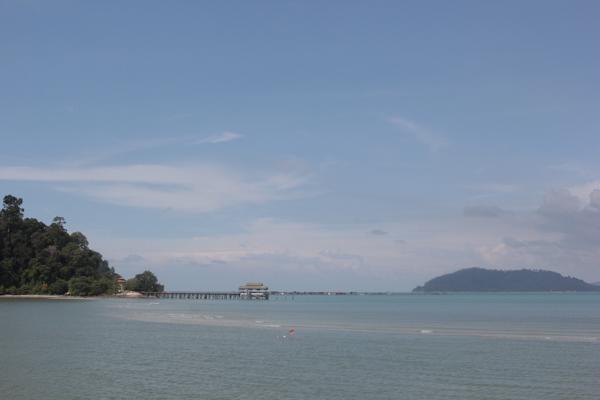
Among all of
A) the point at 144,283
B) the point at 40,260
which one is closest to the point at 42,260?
the point at 40,260

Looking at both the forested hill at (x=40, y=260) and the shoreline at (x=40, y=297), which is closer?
the shoreline at (x=40, y=297)

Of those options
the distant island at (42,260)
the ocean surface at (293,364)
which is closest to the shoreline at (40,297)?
the distant island at (42,260)

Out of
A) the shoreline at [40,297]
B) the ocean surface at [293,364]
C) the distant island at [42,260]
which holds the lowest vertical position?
the ocean surface at [293,364]

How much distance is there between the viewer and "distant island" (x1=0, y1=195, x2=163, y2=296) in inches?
6216

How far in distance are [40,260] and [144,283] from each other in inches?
1500

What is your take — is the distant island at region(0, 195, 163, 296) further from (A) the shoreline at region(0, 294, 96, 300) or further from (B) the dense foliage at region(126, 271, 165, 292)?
(B) the dense foliage at region(126, 271, 165, 292)

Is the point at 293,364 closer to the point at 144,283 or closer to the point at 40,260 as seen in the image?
the point at 40,260

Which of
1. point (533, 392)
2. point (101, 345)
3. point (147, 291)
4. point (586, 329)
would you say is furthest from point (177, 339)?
point (147, 291)

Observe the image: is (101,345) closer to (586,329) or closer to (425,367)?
(425,367)

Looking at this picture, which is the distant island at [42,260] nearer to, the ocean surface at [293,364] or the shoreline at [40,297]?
the shoreline at [40,297]

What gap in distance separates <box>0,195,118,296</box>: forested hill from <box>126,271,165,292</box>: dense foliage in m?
19.2

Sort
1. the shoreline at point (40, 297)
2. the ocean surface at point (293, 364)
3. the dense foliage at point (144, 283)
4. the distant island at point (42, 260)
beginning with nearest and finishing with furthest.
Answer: the ocean surface at point (293, 364)
the shoreline at point (40, 297)
the distant island at point (42, 260)
the dense foliage at point (144, 283)

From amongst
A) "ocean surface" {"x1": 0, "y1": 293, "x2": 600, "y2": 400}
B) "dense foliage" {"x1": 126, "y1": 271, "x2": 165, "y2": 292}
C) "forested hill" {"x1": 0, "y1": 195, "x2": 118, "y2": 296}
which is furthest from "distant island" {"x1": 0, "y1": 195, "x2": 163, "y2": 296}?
"ocean surface" {"x1": 0, "y1": 293, "x2": 600, "y2": 400}

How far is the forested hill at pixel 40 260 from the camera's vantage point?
158 metres
